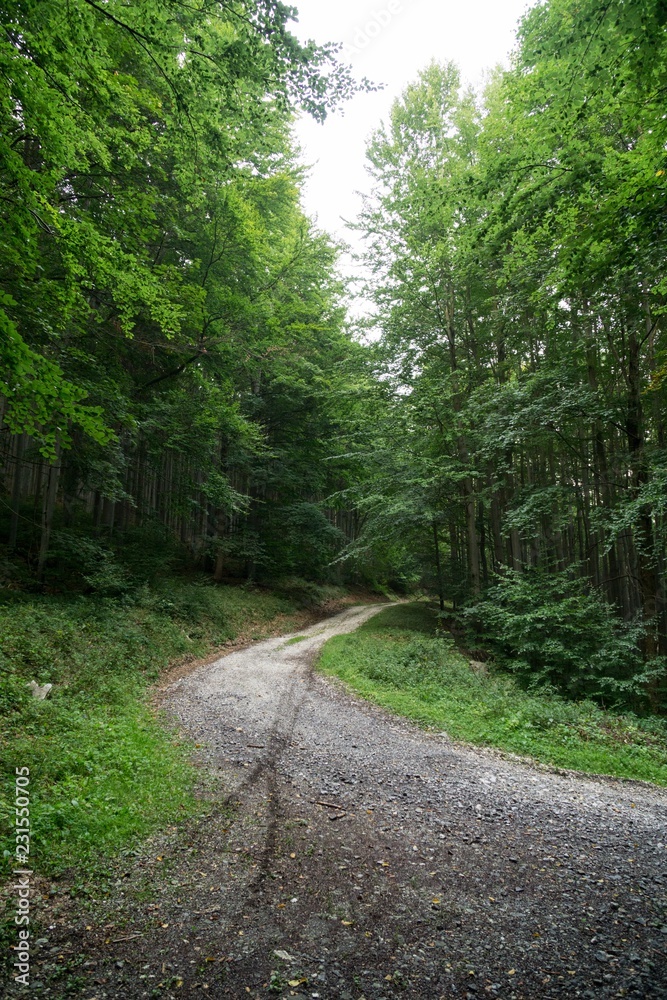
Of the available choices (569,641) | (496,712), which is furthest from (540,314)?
(496,712)

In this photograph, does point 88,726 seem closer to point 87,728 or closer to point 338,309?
point 87,728

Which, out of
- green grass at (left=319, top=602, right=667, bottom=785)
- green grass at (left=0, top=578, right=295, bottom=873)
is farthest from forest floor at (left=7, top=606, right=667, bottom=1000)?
green grass at (left=319, top=602, right=667, bottom=785)

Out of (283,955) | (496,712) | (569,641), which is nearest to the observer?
(283,955)

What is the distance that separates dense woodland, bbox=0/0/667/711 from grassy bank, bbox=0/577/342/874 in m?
1.91

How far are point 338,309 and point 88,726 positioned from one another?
20.2 meters

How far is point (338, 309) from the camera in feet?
70.3

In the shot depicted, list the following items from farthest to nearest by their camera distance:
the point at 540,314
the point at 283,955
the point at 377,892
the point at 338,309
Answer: the point at 338,309, the point at 540,314, the point at 377,892, the point at 283,955

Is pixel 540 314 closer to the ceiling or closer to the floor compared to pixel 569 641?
closer to the ceiling

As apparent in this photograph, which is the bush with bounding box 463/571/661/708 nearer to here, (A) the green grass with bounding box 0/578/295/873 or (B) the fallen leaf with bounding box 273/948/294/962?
(A) the green grass with bounding box 0/578/295/873

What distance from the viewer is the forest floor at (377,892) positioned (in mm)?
2480

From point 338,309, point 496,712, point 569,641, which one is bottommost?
point 496,712

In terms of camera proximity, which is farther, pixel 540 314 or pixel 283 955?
pixel 540 314

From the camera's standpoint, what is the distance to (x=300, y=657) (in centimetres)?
1262

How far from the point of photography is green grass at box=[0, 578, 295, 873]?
3.66 meters
